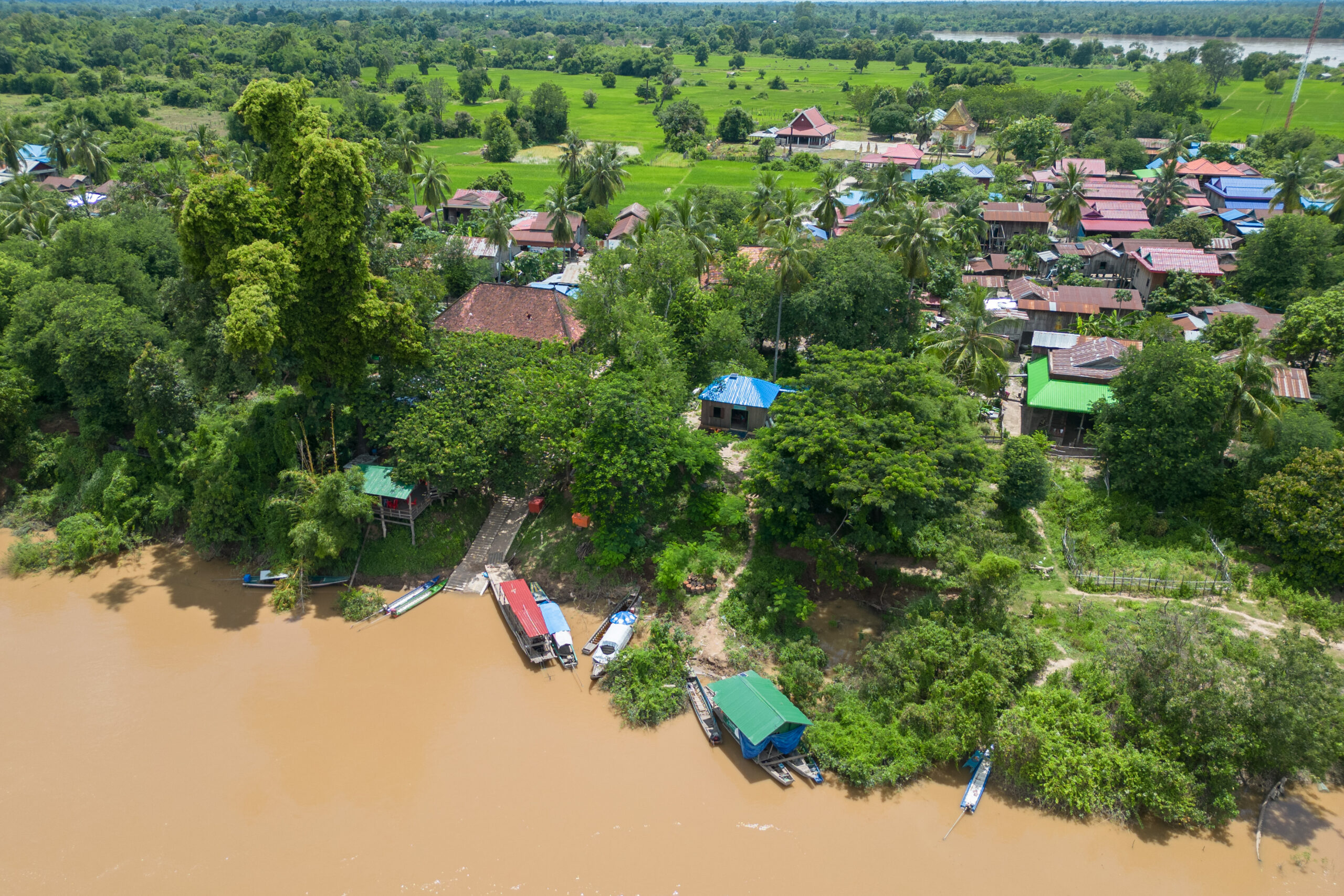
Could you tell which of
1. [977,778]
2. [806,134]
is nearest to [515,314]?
[977,778]

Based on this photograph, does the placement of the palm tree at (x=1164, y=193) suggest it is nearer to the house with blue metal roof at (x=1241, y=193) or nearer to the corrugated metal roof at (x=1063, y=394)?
the house with blue metal roof at (x=1241, y=193)

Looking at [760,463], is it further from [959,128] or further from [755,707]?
[959,128]

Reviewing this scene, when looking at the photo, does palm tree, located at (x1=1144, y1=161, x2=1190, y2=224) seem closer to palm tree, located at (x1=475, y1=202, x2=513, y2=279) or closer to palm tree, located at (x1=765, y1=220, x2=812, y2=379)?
palm tree, located at (x1=765, y1=220, x2=812, y2=379)

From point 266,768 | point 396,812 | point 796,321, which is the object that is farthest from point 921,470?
point 266,768

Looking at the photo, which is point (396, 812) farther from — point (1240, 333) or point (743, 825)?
point (1240, 333)

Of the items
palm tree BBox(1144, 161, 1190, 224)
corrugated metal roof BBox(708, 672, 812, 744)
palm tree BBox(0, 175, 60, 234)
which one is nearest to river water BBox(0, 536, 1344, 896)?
corrugated metal roof BBox(708, 672, 812, 744)

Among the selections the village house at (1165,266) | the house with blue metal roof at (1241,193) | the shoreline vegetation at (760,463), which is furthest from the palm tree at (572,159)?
the house with blue metal roof at (1241,193)
